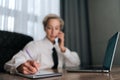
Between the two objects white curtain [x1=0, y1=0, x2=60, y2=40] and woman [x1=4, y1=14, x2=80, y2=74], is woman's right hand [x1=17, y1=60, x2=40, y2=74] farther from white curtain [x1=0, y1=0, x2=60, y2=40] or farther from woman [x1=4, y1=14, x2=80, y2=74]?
white curtain [x1=0, y1=0, x2=60, y2=40]

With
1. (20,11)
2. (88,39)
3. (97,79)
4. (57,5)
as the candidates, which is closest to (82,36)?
(88,39)

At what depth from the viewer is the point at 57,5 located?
8.29ft

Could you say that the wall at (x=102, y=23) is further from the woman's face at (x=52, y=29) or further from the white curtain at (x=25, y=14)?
the woman's face at (x=52, y=29)

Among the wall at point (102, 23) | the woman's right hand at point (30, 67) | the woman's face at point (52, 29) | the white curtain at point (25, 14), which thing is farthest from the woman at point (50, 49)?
the wall at point (102, 23)

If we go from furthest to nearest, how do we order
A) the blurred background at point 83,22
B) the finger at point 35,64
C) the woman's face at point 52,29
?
the blurred background at point 83,22
the woman's face at point 52,29
the finger at point 35,64

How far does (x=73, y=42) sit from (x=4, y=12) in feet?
3.40

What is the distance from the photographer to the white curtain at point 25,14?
1945 mm

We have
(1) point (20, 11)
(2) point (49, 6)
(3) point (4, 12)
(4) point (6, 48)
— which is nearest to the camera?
(4) point (6, 48)

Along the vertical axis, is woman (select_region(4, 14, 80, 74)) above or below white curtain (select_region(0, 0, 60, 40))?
below

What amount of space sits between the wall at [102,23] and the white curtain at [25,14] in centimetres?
63

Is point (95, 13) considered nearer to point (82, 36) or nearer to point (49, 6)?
point (82, 36)

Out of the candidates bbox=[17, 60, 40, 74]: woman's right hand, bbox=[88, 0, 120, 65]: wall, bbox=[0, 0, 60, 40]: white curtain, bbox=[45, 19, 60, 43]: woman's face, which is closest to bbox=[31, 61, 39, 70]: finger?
bbox=[17, 60, 40, 74]: woman's right hand

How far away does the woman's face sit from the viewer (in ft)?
6.06

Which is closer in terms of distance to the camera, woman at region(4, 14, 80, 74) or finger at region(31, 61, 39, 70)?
finger at region(31, 61, 39, 70)
